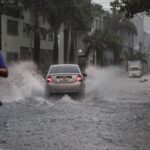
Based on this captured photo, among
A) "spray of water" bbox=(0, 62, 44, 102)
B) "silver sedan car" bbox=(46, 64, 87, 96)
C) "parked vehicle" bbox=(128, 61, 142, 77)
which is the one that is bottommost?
"parked vehicle" bbox=(128, 61, 142, 77)

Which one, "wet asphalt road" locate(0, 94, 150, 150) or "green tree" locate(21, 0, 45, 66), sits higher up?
"green tree" locate(21, 0, 45, 66)

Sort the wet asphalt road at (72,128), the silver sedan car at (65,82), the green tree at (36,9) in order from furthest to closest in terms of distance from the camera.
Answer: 1. the green tree at (36,9)
2. the silver sedan car at (65,82)
3. the wet asphalt road at (72,128)

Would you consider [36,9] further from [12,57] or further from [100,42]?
[100,42]

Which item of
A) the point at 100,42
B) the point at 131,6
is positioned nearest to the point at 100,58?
the point at 100,42

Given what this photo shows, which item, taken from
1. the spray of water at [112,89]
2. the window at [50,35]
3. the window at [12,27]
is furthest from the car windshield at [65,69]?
the window at [50,35]

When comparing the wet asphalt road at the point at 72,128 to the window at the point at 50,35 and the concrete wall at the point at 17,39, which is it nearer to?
the concrete wall at the point at 17,39

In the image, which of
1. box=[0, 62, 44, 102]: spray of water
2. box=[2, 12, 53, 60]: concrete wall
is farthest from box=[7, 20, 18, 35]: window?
box=[0, 62, 44, 102]: spray of water

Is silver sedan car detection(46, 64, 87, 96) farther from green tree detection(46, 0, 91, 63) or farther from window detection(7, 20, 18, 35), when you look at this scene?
window detection(7, 20, 18, 35)

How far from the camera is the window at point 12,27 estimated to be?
55.3m

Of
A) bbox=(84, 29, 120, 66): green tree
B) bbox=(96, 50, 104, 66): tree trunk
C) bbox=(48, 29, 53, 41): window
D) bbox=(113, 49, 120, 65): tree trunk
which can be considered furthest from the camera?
bbox=(113, 49, 120, 65): tree trunk

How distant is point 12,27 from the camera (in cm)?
5644

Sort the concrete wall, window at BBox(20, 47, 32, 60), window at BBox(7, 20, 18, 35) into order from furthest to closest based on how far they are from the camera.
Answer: window at BBox(20, 47, 32, 60) < window at BBox(7, 20, 18, 35) < the concrete wall

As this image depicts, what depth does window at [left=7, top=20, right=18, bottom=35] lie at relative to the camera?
55281mm

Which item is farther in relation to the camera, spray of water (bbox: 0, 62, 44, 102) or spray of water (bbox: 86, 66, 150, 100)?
spray of water (bbox: 86, 66, 150, 100)
